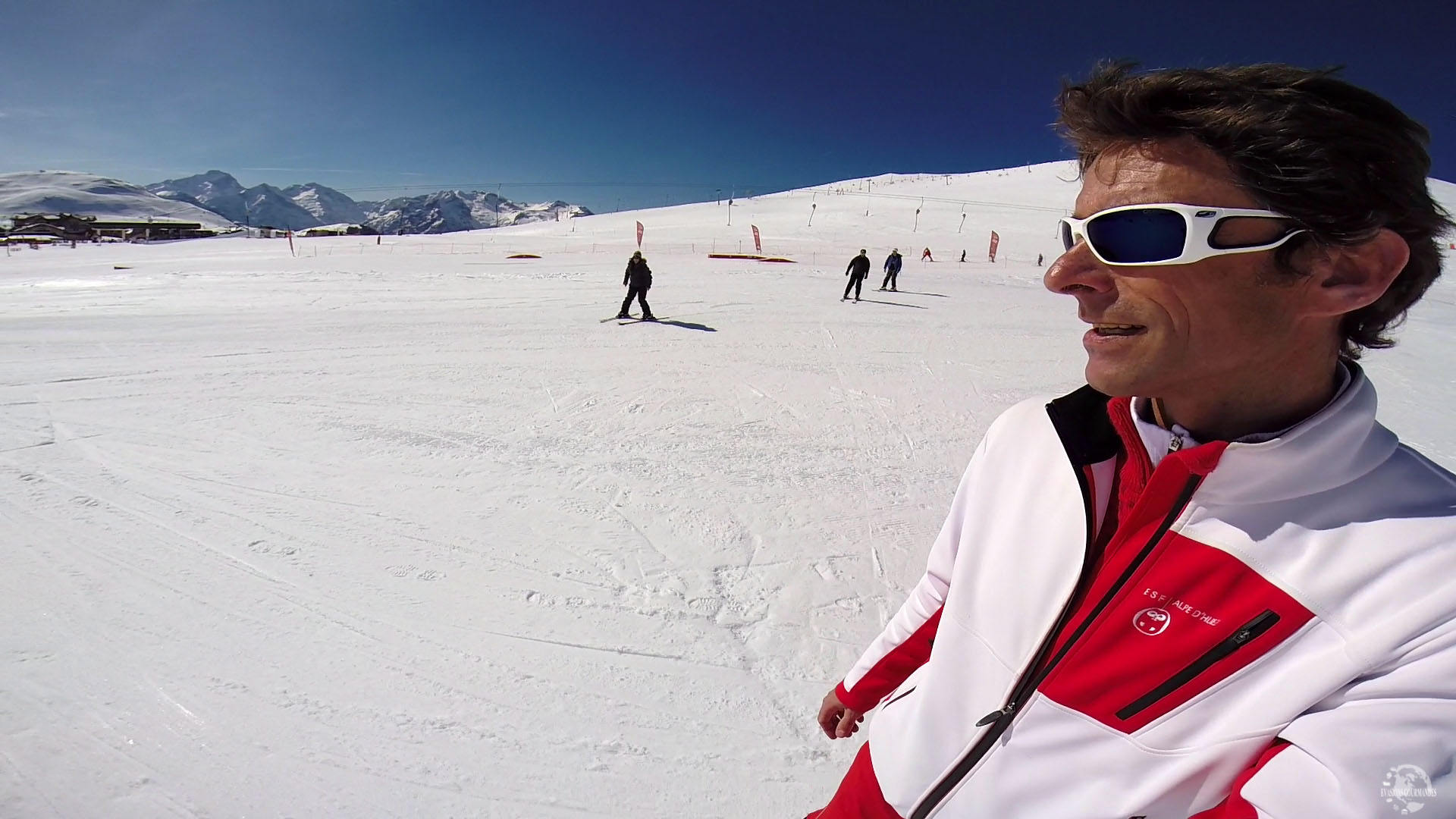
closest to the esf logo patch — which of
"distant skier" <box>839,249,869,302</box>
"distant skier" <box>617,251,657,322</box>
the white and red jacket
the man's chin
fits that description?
the white and red jacket

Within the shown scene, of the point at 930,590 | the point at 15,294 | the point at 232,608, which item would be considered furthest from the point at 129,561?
the point at 15,294

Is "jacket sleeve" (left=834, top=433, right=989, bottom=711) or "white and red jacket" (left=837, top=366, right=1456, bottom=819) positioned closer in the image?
"white and red jacket" (left=837, top=366, right=1456, bottom=819)

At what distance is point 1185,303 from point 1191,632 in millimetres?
605

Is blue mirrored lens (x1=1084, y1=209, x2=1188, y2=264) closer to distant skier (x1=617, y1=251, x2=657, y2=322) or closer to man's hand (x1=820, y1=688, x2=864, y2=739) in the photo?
man's hand (x1=820, y1=688, x2=864, y2=739)

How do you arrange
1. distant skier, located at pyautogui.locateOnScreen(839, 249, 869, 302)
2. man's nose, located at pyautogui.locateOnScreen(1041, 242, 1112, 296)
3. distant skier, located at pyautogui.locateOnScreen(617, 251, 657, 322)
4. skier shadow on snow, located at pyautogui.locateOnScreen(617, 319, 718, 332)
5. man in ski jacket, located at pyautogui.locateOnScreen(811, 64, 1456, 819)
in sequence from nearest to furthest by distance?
man in ski jacket, located at pyautogui.locateOnScreen(811, 64, 1456, 819), man's nose, located at pyautogui.locateOnScreen(1041, 242, 1112, 296), skier shadow on snow, located at pyautogui.locateOnScreen(617, 319, 718, 332), distant skier, located at pyautogui.locateOnScreen(617, 251, 657, 322), distant skier, located at pyautogui.locateOnScreen(839, 249, 869, 302)

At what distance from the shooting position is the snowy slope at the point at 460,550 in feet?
8.66

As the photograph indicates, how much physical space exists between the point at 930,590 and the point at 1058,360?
9.40 meters

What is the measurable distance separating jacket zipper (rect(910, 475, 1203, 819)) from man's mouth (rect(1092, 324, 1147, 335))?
11.7 inches

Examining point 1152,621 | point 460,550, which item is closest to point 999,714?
point 1152,621

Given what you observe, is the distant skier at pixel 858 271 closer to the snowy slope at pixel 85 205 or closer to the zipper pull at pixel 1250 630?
the zipper pull at pixel 1250 630

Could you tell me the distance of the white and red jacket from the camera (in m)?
0.88

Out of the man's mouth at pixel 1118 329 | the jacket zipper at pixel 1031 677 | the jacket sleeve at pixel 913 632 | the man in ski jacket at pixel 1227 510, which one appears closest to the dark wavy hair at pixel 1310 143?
the man in ski jacket at pixel 1227 510

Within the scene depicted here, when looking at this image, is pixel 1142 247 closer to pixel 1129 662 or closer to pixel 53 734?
pixel 1129 662

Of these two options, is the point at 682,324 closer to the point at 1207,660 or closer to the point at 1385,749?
the point at 1207,660
